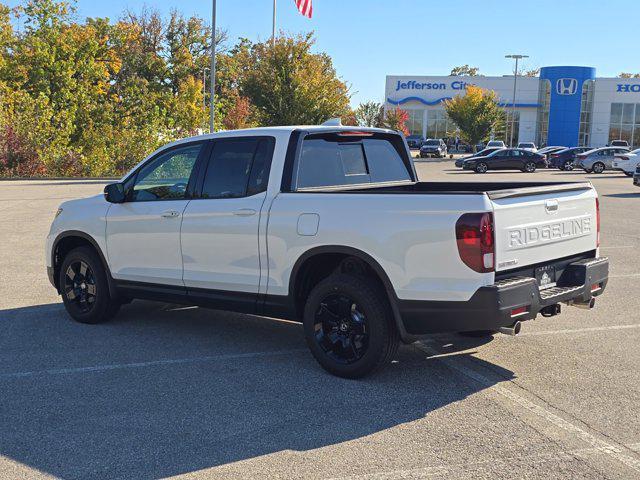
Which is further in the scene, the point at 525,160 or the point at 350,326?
the point at 525,160

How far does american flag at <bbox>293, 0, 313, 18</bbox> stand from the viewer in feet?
118

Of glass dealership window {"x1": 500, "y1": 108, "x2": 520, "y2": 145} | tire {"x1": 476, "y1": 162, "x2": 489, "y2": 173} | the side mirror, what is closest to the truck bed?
the side mirror

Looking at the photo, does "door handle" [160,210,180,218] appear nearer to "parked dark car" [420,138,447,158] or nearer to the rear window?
the rear window

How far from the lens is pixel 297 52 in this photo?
1323 inches

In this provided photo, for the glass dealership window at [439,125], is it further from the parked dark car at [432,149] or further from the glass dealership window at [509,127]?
the parked dark car at [432,149]


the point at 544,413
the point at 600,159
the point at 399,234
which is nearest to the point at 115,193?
the point at 399,234

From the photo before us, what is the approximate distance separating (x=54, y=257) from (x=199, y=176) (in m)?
2.09

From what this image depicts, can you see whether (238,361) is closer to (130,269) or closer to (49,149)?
(130,269)

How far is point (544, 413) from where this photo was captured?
4.72 metres

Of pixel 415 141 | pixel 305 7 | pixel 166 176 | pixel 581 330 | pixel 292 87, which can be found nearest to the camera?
pixel 166 176

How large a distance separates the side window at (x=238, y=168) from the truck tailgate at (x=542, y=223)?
196cm

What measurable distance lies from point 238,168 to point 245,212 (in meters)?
0.49

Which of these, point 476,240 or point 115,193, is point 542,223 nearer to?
point 476,240

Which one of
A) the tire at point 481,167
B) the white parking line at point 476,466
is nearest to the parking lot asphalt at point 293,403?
the white parking line at point 476,466
